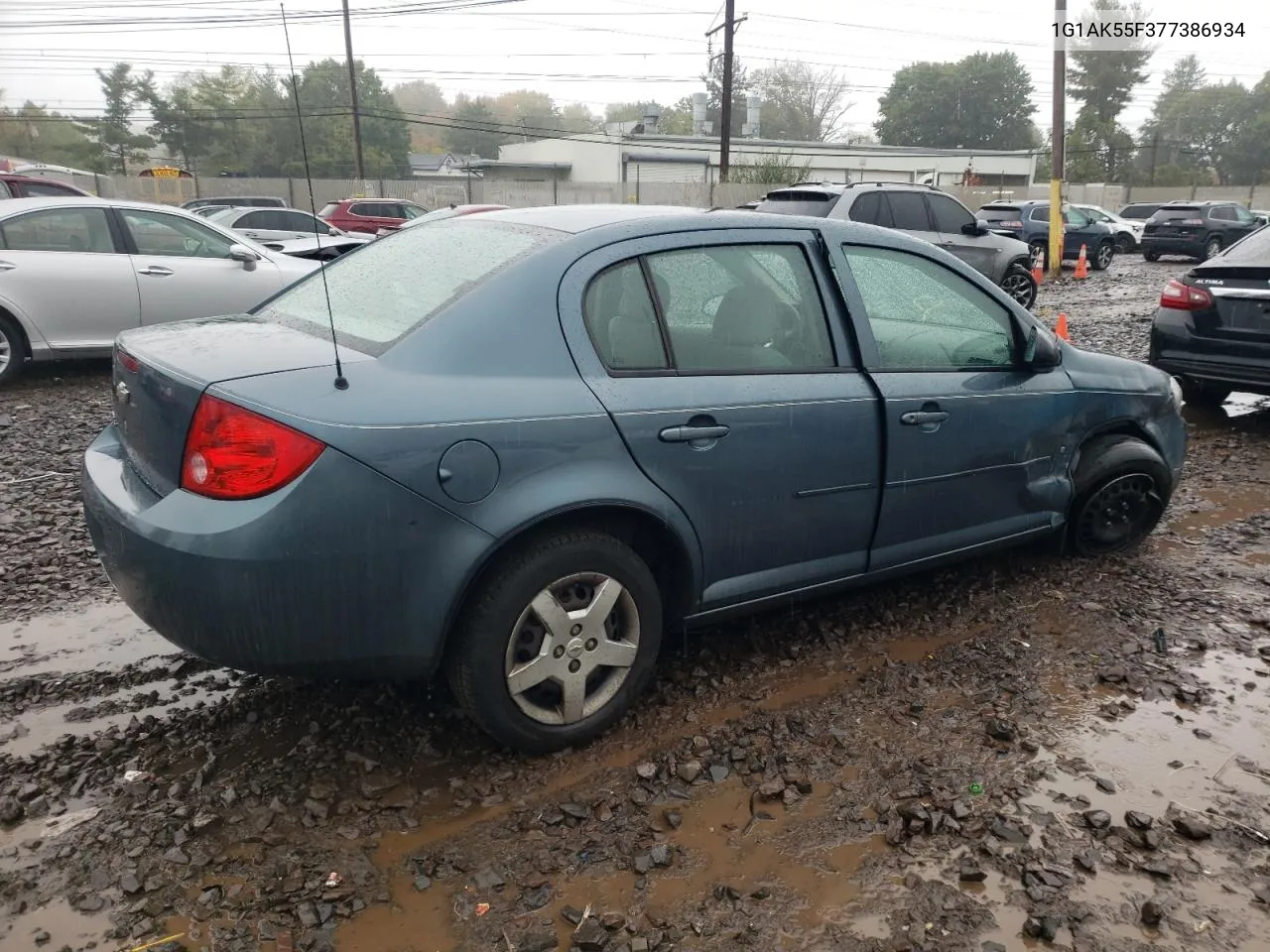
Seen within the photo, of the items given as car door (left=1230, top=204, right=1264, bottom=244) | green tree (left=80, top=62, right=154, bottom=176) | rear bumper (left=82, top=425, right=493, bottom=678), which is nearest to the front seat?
rear bumper (left=82, top=425, right=493, bottom=678)

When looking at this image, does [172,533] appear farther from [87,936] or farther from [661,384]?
[661,384]

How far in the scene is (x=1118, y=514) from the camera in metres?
4.53

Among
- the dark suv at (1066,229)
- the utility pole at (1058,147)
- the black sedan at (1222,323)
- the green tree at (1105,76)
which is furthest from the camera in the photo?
the green tree at (1105,76)

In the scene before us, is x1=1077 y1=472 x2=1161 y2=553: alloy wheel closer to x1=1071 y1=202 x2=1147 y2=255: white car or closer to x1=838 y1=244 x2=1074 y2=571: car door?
x1=838 y1=244 x2=1074 y2=571: car door

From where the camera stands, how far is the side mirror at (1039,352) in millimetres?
3928

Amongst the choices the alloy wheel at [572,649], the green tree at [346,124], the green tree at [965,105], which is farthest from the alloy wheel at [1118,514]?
the green tree at [965,105]

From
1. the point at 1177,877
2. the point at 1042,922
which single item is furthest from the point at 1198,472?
the point at 1042,922

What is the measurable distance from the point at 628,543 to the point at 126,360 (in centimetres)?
171

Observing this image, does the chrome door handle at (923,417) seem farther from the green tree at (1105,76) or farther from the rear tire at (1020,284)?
the green tree at (1105,76)

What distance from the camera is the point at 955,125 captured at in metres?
75.7

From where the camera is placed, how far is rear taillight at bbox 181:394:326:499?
96.1 inches

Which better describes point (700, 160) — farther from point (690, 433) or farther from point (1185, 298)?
point (690, 433)

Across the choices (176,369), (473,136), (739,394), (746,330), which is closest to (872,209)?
(746,330)

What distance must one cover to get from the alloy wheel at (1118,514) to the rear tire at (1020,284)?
9.48 m
